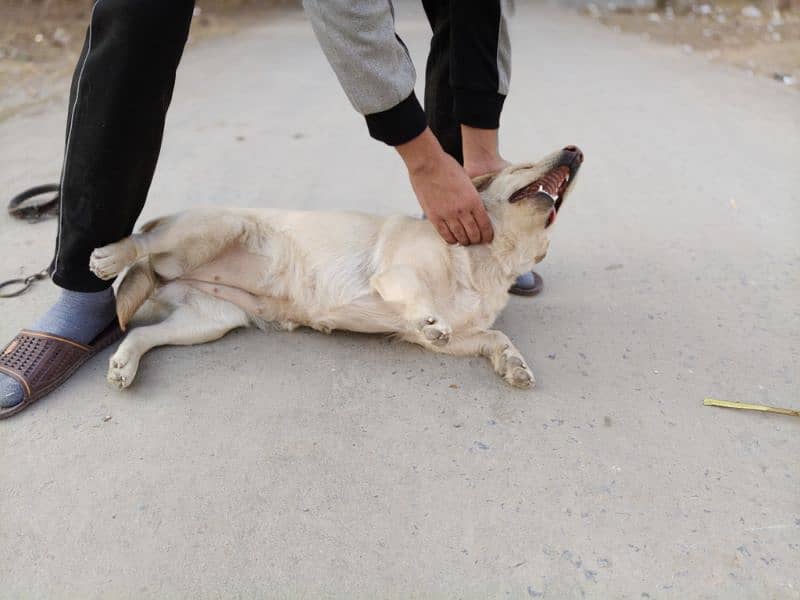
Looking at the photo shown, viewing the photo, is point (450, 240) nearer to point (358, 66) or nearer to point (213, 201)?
point (358, 66)

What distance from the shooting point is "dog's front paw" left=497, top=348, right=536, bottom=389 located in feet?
6.44

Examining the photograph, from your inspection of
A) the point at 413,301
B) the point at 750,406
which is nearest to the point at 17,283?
the point at 413,301

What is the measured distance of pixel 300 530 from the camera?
58.4 inches

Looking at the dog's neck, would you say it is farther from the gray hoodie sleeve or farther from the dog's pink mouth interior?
the gray hoodie sleeve

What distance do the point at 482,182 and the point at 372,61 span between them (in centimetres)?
74

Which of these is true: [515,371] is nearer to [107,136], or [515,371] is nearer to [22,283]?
[107,136]

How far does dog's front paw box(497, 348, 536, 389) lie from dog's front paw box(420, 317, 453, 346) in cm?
21

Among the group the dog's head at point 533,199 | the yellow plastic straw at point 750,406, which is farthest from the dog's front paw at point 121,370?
the yellow plastic straw at point 750,406

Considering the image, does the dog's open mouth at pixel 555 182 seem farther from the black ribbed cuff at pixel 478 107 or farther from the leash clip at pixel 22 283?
the leash clip at pixel 22 283

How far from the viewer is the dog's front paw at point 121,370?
6.14 ft

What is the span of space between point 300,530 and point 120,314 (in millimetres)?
951

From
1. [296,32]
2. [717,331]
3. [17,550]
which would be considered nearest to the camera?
[17,550]

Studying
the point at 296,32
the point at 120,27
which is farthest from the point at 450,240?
the point at 296,32

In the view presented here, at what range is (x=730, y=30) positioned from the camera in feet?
29.1
